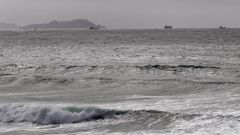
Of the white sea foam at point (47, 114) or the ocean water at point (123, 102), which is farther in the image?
the white sea foam at point (47, 114)

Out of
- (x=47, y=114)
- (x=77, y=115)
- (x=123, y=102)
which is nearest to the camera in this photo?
(x=77, y=115)

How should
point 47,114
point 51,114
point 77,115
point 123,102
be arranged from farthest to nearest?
point 123,102 < point 47,114 < point 51,114 < point 77,115

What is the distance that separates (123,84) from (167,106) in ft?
33.9

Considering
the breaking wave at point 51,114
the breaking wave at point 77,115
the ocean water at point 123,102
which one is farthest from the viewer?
the breaking wave at point 51,114

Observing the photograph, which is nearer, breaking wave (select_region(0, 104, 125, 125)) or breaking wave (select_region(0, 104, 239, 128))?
breaking wave (select_region(0, 104, 239, 128))

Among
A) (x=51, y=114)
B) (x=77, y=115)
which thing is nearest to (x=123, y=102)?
(x=77, y=115)

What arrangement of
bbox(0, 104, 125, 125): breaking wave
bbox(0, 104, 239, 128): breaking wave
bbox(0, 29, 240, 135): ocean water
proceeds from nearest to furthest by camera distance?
bbox(0, 29, 240, 135): ocean water
bbox(0, 104, 239, 128): breaking wave
bbox(0, 104, 125, 125): breaking wave

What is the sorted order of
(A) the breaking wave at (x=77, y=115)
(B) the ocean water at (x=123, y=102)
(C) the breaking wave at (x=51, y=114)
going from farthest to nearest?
(C) the breaking wave at (x=51, y=114)
(A) the breaking wave at (x=77, y=115)
(B) the ocean water at (x=123, y=102)

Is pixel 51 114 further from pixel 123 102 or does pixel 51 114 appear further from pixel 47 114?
pixel 123 102

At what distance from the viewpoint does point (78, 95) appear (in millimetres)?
27859

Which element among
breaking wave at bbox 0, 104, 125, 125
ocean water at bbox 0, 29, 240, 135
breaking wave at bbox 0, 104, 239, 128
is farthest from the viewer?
breaking wave at bbox 0, 104, 125, 125

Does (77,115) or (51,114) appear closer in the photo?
(77,115)

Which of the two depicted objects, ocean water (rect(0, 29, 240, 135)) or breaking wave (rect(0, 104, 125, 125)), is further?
breaking wave (rect(0, 104, 125, 125))

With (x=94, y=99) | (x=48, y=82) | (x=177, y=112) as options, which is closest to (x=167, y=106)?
(x=177, y=112)
